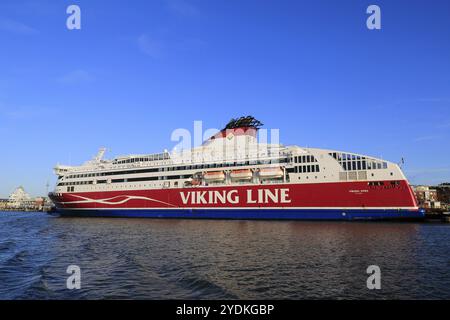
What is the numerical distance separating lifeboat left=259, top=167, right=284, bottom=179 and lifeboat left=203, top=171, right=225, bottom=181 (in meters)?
6.08

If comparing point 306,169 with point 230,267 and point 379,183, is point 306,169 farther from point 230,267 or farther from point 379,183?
point 230,267

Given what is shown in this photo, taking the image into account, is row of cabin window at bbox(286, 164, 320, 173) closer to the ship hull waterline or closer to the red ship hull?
the red ship hull

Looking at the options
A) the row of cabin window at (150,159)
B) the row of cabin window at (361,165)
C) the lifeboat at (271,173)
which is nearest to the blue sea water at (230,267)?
the row of cabin window at (361,165)

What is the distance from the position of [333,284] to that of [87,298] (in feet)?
32.1

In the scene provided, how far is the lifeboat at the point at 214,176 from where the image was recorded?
4934 cm

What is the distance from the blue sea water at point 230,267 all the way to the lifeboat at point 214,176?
21562 millimetres

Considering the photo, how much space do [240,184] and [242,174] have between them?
1461mm

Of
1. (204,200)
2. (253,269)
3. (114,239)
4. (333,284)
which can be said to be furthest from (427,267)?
(204,200)

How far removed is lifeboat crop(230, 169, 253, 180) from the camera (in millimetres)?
47188

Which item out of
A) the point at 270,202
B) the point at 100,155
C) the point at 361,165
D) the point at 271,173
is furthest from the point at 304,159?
the point at 100,155
